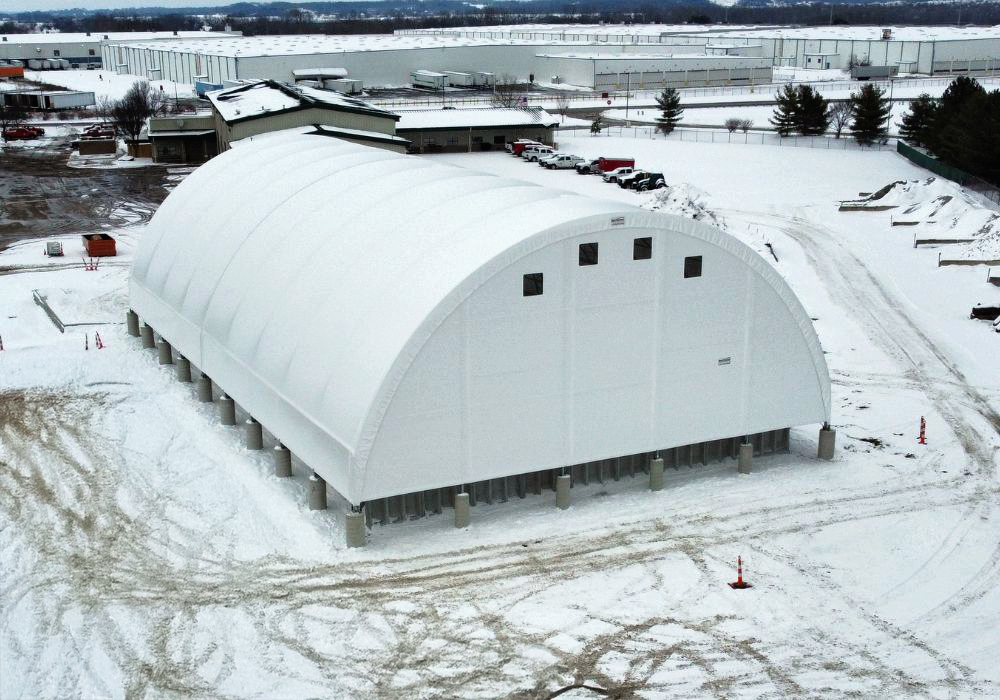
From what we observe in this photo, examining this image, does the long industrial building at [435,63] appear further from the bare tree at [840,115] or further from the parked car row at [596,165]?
the parked car row at [596,165]

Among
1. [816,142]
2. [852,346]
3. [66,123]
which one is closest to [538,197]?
[852,346]

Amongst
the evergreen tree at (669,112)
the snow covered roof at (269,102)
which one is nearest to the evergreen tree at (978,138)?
the evergreen tree at (669,112)

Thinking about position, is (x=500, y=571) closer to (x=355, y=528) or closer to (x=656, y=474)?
(x=355, y=528)

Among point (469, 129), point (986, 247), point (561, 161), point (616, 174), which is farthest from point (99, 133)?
point (986, 247)

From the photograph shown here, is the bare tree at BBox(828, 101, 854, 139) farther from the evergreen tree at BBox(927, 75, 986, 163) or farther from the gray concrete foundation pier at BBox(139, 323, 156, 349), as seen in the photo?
the gray concrete foundation pier at BBox(139, 323, 156, 349)

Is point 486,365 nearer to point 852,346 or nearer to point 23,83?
point 852,346

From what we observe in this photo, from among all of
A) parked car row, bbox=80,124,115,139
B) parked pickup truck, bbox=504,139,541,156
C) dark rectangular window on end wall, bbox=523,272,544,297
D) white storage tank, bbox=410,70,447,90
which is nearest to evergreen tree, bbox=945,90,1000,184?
parked pickup truck, bbox=504,139,541,156
